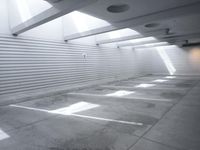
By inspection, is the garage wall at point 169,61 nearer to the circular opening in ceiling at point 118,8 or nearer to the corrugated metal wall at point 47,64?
the corrugated metal wall at point 47,64

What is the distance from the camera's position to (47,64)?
6.67m

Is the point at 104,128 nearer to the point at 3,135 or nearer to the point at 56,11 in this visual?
the point at 3,135

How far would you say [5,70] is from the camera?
5348mm

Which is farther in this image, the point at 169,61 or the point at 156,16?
the point at 169,61

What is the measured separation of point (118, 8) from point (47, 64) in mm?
3763

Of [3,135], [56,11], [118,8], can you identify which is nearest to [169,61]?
[118,8]

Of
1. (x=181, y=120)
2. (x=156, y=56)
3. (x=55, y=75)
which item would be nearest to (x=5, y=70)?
(x=55, y=75)

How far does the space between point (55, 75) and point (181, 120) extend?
211 inches

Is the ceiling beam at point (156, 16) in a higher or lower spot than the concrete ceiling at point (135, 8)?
lower

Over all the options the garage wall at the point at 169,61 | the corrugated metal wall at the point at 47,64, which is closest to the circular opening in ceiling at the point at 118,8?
the corrugated metal wall at the point at 47,64

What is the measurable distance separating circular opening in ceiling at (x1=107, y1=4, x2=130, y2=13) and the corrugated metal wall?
3.33 meters

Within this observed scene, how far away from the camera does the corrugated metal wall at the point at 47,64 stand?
545 centimetres

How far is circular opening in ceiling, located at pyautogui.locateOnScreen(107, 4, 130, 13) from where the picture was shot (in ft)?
15.1

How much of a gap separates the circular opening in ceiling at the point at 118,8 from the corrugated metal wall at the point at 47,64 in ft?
10.9
